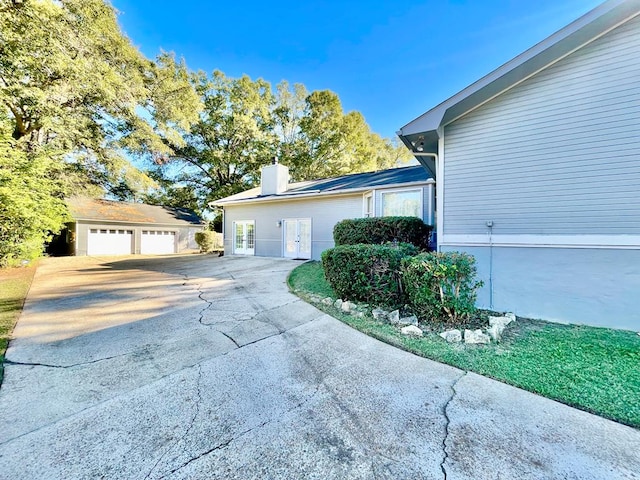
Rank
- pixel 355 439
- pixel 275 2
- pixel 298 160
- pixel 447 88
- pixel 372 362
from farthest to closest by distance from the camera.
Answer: pixel 298 160 < pixel 447 88 < pixel 275 2 < pixel 372 362 < pixel 355 439

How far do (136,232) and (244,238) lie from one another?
375 inches

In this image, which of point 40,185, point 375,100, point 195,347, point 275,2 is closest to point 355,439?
point 195,347

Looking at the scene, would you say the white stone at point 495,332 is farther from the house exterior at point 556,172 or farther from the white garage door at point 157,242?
the white garage door at point 157,242

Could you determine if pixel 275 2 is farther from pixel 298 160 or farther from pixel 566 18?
pixel 298 160

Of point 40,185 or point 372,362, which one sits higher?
point 40,185

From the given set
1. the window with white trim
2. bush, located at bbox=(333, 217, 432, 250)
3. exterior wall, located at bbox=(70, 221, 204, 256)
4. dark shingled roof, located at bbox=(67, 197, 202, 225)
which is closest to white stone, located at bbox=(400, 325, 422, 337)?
bush, located at bbox=(333, 217, 432, 250)

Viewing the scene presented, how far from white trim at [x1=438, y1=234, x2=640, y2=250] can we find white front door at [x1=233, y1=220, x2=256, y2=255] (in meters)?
11.2

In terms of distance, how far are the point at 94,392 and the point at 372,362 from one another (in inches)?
121

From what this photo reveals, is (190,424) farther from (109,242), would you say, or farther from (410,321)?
(109,242)

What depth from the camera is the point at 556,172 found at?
5113mm

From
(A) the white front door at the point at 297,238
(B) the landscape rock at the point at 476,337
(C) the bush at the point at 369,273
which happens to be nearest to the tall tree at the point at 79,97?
(A) the white front door at the point at 297,238

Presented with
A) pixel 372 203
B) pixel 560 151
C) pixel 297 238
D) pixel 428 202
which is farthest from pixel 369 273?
pixel 297 238

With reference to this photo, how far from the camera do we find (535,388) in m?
2.93

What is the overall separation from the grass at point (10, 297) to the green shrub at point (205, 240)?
33.1 feet
